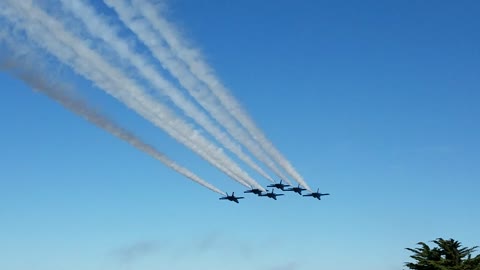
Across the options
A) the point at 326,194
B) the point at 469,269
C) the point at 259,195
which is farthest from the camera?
the point at 326,194

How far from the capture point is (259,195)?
8925 cm

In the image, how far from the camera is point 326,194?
100 meters

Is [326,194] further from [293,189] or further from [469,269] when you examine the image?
[469,269]

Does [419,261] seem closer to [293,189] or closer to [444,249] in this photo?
[444,249]

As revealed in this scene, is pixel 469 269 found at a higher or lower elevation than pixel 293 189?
lower

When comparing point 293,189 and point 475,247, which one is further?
point 293,189

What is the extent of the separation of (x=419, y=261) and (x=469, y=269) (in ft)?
15.0

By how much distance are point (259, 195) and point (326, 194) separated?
16942 mm

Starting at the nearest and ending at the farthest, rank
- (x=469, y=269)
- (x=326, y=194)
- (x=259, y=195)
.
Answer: (x=469, y=269), (x=259, y=195), (x=326, y=194)

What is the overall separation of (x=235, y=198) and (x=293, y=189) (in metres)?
10.3

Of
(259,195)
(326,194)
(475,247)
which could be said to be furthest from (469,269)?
(326,194)

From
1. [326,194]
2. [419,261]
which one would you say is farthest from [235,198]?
[419,261]

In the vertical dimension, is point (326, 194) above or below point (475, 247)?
above

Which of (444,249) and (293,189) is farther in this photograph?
(293,189)
